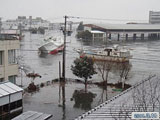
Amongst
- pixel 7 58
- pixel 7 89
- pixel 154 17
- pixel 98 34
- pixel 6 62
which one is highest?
pixel 154 17

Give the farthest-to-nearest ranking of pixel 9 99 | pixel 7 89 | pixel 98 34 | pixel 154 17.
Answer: pixel 154 17 < pixel 98 34 < pixel 7 89 < pixel 9 99

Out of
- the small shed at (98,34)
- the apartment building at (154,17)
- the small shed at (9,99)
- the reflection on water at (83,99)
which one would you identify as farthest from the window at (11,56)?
the apartment building at (154,17)

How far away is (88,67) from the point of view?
9.26 metres

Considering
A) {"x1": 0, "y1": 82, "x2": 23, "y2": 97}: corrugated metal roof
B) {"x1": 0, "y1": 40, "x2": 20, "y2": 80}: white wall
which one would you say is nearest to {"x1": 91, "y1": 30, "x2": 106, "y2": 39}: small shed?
{"x1": 0, "y1": 40, "x2": 20, "y2": 80}: white wall

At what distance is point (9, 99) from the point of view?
20.9ft

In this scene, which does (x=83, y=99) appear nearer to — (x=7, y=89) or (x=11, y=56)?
(x=7, y=89)

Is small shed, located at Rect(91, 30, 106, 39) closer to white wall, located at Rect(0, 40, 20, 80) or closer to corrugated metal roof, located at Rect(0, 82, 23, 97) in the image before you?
white wall, located at Rect(0, 40, 20, 80)

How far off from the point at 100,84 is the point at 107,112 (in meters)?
5.11

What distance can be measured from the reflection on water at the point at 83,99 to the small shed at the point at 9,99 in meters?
1.48

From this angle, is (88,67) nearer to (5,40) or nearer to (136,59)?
(5,40)

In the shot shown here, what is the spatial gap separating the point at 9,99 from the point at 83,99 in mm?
2310

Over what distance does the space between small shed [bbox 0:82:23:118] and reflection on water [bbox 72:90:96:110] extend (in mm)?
1481

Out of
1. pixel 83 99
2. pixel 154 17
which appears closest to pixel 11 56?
pixel 83 99

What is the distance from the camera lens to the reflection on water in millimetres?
7281
